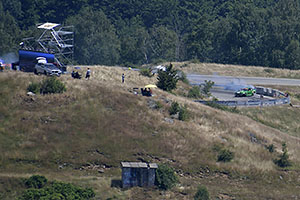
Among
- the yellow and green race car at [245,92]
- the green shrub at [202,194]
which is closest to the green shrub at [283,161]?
the green shrub at [202,194]

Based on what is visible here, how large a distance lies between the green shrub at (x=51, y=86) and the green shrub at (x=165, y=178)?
13.4m

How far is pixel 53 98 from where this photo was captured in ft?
151

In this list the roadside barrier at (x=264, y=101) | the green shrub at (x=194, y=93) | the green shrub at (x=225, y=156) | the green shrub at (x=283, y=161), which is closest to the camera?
the green shrub at (x=225, y=156)

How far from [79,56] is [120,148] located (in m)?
87.4

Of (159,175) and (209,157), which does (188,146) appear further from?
(159,175)

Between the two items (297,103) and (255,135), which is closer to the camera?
(255,135)

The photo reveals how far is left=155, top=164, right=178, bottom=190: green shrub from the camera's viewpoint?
39.1 m

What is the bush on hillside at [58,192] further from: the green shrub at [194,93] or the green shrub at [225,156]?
the green shrub at [194,93]

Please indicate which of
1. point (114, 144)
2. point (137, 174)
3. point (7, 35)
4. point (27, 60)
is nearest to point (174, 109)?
point (114, 144)

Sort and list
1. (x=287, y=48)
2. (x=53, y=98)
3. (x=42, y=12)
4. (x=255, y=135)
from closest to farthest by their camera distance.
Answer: (x=53, y=98) < (x=255, y=135) < (x=287, y=48) < (x=42, y=12)

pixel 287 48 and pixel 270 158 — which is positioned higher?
pixel 287 48

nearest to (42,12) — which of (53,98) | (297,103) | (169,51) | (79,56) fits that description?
(79,56)

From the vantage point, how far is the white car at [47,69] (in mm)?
51375

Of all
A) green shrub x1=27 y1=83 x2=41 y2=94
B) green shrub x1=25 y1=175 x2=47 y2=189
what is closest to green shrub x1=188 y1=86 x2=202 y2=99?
green shrub x1=27 y1=83 x2=41 y2=94
